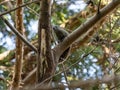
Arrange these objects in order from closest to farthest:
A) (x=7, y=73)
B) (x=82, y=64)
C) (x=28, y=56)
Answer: (x=82, y=64)
(x=7, y=73)
(x=28, y=56)

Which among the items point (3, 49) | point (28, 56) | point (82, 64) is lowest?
point (82, 64)

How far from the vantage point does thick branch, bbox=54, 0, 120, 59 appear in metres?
1.58

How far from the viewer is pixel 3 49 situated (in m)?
3.72

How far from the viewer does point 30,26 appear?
145 inches

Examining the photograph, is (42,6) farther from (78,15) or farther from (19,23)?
(78,15)

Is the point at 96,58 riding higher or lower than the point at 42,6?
higher

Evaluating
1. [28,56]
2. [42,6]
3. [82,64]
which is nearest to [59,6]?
[28,56]

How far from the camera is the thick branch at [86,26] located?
62.0 inches

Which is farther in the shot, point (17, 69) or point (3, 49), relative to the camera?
point (3, 49)

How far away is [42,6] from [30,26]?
2196 mm

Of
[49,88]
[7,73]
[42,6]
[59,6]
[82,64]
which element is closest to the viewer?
[49,88]

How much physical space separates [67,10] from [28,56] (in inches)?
35.4

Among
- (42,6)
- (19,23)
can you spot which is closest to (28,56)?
(19,23)

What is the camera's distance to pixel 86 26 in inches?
65.1
